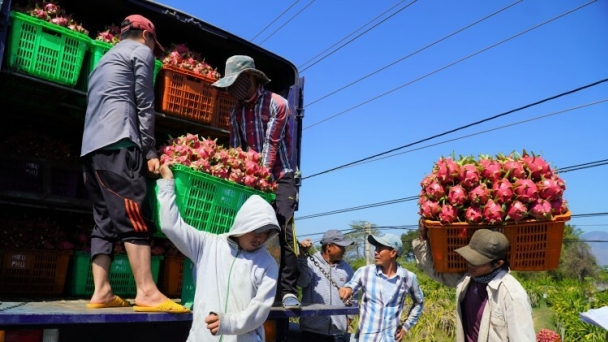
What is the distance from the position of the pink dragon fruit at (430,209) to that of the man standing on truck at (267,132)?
0.99 meters

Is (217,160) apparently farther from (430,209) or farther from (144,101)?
(430,209)

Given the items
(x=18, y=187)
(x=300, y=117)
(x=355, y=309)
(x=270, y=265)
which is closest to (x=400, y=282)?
(x=355, y=309)

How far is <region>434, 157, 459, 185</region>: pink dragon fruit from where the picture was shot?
138 inches

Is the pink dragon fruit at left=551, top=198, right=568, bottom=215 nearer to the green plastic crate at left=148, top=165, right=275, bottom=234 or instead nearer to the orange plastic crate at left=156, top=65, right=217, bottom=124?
the green plastic crate at left=148, top=165, right=275, bottom=234

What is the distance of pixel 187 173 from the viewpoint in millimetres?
3291

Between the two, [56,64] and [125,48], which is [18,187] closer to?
[56,64]

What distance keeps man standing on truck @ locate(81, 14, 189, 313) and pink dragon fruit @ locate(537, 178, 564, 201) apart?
2.26 meters

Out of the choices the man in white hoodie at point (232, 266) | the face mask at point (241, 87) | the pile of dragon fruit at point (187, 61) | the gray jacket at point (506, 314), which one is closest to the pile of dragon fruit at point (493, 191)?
the gray jacket at point (506, 314)

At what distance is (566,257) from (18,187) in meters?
53.8

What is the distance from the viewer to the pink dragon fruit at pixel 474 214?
3393mm

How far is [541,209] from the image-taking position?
10.9ft

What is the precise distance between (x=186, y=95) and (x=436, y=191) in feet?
6.68

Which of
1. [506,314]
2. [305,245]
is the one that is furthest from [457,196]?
[305,245]

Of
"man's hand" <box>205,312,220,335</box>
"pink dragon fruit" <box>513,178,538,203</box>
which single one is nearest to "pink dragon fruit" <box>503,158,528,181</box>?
"pink dragon fruit" <box>513,178,538,203</box>
